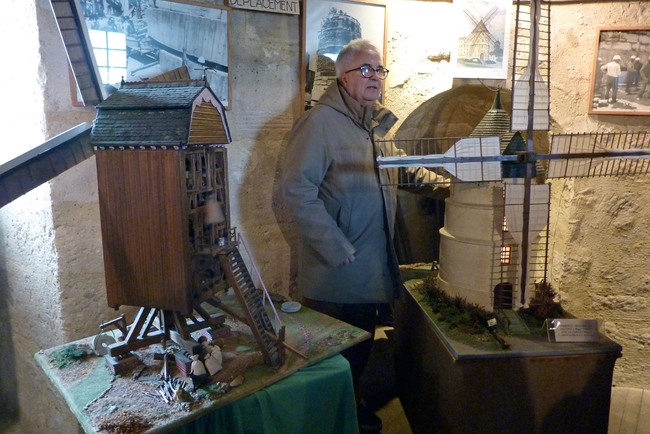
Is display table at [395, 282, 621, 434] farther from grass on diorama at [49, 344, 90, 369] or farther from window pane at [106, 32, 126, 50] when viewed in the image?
window pane at [106, 32, 126, 50]

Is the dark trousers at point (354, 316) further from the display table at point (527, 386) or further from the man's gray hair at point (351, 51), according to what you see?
the man's gray hair at point (351, 51)

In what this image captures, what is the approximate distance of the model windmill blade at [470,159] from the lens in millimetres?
2127

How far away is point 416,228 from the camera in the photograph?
3.56 metres

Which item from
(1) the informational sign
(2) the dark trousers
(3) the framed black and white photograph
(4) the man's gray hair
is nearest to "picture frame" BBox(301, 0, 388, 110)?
(1) the informational sign

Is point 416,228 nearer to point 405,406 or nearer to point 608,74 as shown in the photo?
point 405,406

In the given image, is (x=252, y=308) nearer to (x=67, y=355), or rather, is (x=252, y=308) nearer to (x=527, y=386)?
(x=67, y=355)

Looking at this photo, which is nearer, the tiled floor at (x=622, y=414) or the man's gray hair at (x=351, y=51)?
the man's gray hair at (x=351, y=51)

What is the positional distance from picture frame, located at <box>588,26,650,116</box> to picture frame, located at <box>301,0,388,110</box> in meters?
1.37

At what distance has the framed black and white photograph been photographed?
2.22m

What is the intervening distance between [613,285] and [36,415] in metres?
3.58

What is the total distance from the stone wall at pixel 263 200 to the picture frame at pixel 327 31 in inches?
3.0

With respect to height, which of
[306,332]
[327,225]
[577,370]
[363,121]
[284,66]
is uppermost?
[284,66]

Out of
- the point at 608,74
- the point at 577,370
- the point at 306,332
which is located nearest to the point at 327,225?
the point at 306,332

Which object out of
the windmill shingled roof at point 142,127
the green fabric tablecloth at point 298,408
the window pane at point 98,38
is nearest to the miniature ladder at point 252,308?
the green fabric tablecloth at point 298,408
